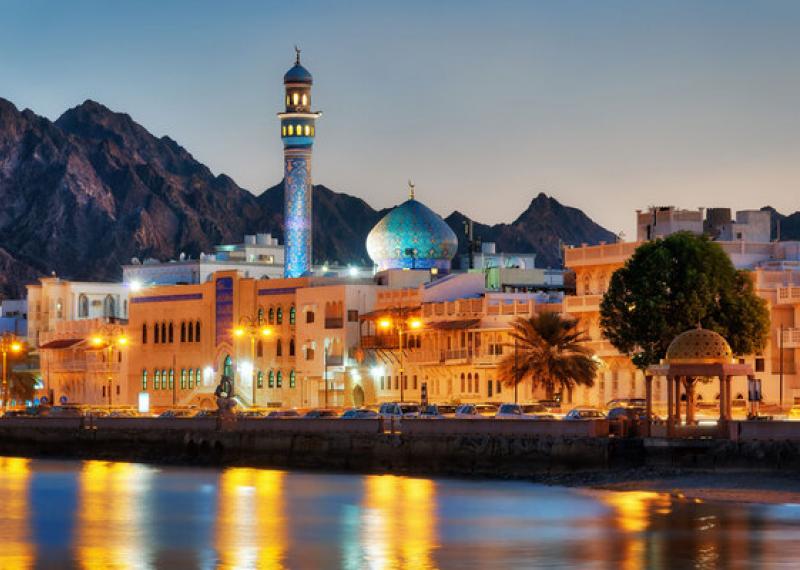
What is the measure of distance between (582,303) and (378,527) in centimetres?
4500

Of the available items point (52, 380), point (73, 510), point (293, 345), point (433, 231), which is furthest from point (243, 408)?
point (73, 510)

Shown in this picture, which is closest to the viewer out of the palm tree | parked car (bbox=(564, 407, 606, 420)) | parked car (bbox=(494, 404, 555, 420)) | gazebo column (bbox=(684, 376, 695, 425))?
gazebo column (bbox=(684, 376, 695, 425))

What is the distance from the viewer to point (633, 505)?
215ft

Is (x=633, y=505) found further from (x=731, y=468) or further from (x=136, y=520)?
(x=136, y=520)

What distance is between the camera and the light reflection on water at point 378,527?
53.0 metres

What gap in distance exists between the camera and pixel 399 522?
6281 centimetres

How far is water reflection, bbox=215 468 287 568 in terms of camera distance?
54.1 metres

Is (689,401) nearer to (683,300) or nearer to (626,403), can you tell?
(683,300)

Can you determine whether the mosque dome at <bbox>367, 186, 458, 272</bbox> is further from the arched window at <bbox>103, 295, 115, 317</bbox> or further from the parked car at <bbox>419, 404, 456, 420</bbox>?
the arched window at <bbox>103, 295, 115, 317</bbox>

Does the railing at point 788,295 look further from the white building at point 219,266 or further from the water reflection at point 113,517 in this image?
the white building at point 219,266

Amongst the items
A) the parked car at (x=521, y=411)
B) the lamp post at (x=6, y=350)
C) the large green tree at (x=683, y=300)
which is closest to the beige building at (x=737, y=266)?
the large green tree at (x=683, y=300)

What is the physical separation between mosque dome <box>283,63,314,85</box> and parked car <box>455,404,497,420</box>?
167 ft

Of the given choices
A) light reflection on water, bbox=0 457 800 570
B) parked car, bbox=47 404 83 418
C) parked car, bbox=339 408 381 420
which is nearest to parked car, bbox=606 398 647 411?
parked car, bbox=339 408 381 420

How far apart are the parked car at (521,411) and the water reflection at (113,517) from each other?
15.5 metres
